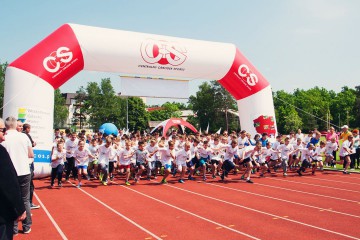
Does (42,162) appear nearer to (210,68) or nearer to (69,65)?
(69,65)

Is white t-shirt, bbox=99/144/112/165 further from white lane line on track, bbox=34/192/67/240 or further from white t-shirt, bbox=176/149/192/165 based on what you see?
white lane line on track, bbox=34/192/67/240

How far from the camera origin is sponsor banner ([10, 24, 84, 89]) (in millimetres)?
11367

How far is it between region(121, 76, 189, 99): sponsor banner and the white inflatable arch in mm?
425

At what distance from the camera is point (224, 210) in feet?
25.1

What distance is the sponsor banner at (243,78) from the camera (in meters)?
15.1

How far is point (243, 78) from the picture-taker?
15164 mm

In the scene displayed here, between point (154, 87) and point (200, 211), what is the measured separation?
800 centimetres

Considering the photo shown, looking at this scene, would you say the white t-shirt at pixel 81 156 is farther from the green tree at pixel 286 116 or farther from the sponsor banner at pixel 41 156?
the green tree at pixel 286 116

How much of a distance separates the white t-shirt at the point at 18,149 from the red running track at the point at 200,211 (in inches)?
52.9

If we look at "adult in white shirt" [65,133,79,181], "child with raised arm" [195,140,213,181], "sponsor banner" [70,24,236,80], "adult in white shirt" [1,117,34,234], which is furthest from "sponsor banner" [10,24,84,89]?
"adult in white shirt" [1,117,34,234]

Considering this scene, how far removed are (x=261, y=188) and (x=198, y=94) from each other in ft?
199

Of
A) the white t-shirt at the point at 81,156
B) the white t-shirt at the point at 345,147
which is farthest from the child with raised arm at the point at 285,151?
the white t-shirt at the point at 81,156

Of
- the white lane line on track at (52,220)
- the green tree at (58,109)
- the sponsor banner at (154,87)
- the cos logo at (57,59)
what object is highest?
the green tree at (58,109)

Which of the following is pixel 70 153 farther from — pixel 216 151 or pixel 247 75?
pixel 247 75
